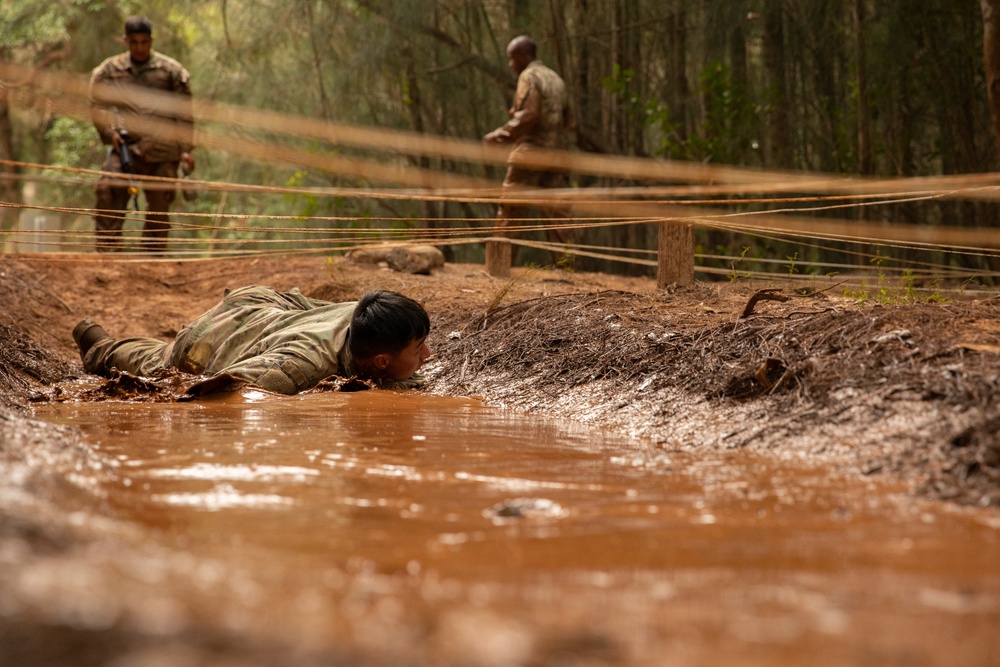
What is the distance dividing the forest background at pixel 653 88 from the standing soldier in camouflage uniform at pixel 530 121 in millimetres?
685

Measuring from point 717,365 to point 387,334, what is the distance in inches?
60.1

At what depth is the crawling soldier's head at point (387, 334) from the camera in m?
4.33

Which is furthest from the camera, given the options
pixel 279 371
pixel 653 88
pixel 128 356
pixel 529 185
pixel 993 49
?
pixel 653 88

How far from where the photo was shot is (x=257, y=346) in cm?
462

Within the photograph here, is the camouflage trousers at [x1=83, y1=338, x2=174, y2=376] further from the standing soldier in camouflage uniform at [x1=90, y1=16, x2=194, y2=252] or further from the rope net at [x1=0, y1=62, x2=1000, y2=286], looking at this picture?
the standing soldier in camouflage uniform at [x1=90, y1=16, x2=194, y2=252]

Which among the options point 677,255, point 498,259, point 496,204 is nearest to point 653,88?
point 496,204

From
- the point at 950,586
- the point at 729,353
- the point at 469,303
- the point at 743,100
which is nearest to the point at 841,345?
the point at 729,353

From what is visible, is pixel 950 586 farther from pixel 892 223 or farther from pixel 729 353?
pixel 892 223

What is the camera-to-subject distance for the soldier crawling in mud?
14.1ft

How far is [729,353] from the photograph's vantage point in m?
3.75

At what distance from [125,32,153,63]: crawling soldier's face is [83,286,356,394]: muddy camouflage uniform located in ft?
14.1

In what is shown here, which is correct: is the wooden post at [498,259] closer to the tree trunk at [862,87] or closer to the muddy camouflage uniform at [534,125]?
the muddy camouflage uniform at [534,125]

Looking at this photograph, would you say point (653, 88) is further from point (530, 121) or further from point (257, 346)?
point (257, 346)

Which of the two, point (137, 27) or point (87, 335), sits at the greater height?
point (137, 27)
